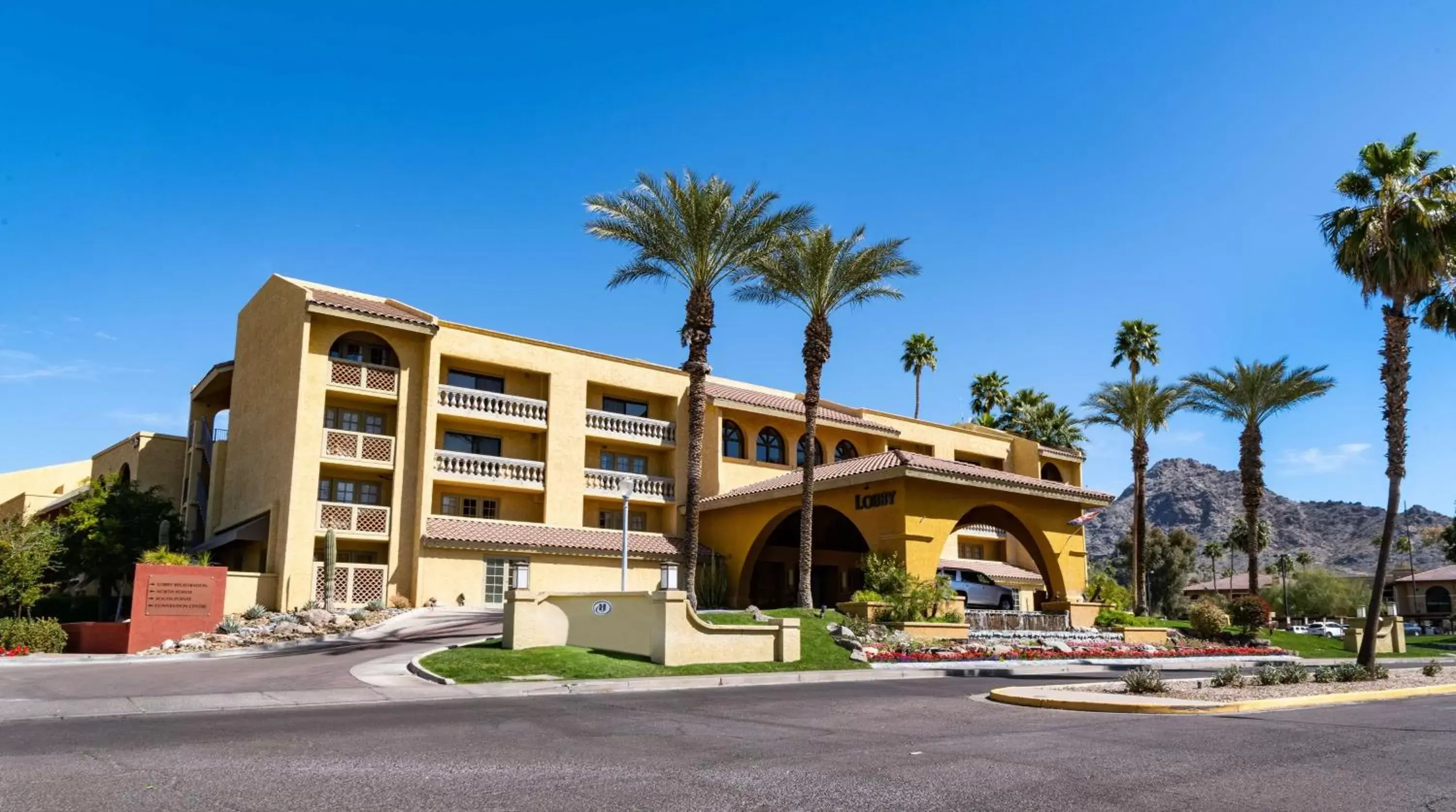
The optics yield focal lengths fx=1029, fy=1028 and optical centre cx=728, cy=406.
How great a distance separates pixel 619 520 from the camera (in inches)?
1575

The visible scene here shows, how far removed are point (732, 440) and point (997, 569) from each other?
1509 centimetres

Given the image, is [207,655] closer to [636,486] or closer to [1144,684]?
[636,486]

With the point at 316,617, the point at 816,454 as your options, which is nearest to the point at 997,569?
the point at 816,454

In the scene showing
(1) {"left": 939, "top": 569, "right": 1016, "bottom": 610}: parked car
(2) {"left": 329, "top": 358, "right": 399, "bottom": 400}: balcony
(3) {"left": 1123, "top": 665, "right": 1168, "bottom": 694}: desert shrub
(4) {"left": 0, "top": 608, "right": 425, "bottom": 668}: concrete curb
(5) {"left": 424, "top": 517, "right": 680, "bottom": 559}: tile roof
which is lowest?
(4) {"left": 0, "top": 608, "right": 425, "bottom": 668}: concrete curb

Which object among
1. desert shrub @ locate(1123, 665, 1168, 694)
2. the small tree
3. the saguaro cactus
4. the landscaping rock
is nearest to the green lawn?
the landscaping rock

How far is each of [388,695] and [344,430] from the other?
774 inches

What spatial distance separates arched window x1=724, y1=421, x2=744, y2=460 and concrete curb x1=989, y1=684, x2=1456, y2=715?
24650 mm

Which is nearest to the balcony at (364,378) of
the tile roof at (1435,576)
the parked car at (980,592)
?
the parked car at (980,592)

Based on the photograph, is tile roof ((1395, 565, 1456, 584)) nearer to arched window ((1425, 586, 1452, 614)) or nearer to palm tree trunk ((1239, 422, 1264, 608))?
arched window ((1425, 586, 1452, 614))

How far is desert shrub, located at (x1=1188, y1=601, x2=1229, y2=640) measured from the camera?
3516cm

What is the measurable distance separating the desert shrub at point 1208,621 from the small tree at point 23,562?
37.0m

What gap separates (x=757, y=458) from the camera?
4206 cm

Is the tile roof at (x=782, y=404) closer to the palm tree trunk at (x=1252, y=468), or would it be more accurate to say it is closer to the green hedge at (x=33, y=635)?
the palm tree trunk at (x=1252, y=468)

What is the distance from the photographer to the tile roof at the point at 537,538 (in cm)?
3366
